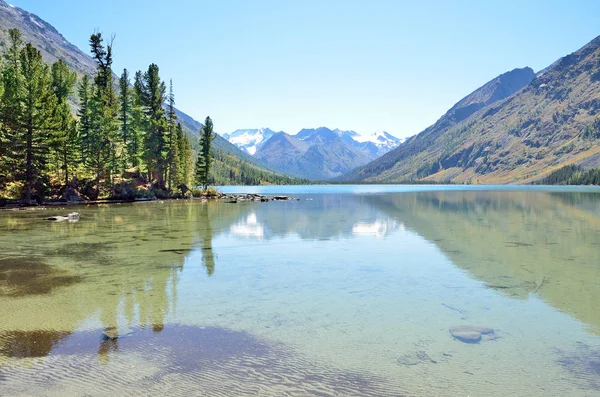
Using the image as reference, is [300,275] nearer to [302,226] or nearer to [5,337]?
[5,337]

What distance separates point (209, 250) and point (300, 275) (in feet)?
A: 34.6

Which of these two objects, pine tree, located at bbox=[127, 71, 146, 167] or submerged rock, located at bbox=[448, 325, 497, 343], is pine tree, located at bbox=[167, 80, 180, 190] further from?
submerged rock, located at bbox=[448, 325, 497, 343]

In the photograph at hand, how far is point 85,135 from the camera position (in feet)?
295

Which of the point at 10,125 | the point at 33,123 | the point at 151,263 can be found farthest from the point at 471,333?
the point at 10,125

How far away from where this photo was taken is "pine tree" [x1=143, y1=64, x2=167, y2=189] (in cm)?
10175

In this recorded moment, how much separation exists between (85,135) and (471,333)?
94.6 meters

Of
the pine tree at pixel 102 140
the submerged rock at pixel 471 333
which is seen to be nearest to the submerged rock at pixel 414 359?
the submerged rock at pixel 471 333

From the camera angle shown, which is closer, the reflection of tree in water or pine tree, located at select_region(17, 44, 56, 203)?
the reflection of tree in water

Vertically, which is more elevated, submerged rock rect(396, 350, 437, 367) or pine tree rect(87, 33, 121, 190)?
pine tree rect(87, 33, 121, 190)

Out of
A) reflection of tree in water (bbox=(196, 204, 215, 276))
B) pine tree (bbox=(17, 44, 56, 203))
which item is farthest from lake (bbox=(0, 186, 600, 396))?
pine tree (bbox=(17, 44, 56, 203))

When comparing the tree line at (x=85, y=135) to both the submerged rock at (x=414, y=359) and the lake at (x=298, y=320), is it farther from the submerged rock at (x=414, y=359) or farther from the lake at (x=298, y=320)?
the submerged rock at (x=414, y=359)

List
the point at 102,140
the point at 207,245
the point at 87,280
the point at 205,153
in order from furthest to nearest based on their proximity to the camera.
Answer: the point at 205,153 → the point at 102,140 → the point at 207,245 → the point at 87,280

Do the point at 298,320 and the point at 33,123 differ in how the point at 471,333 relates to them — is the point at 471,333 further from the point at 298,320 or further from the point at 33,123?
the point at 33,123

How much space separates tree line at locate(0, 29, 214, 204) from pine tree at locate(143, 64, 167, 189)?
238 millimetres
